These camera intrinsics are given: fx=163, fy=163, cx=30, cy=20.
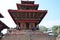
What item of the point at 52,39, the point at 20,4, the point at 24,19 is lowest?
the point at 52,39

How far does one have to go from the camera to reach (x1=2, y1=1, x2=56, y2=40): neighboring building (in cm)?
2039

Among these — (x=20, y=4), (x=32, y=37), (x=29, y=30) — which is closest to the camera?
(x=32, y=37)

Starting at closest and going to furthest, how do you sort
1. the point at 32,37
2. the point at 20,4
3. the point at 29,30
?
the point at 32,37 < the point at 29,30 < the point at 20,4

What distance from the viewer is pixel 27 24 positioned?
23422 millimetres

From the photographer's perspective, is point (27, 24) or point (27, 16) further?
point (27, 24)

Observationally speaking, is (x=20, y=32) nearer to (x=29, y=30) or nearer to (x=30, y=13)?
(x=29, y=30)

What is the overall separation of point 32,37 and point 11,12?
14.9 feet

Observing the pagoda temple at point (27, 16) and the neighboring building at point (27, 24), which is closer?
the neighboring building at point (27, 24)

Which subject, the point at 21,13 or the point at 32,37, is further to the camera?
the point at 21,13

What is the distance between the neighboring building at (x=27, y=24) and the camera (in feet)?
66.9

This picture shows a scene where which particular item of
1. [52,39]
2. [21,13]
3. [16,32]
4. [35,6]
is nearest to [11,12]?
[21,13]

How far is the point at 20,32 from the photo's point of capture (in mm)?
21438

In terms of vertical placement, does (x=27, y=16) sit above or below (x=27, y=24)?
above

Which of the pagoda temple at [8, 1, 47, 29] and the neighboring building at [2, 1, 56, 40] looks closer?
the neighboring building at [2, 1, 56, 40]
